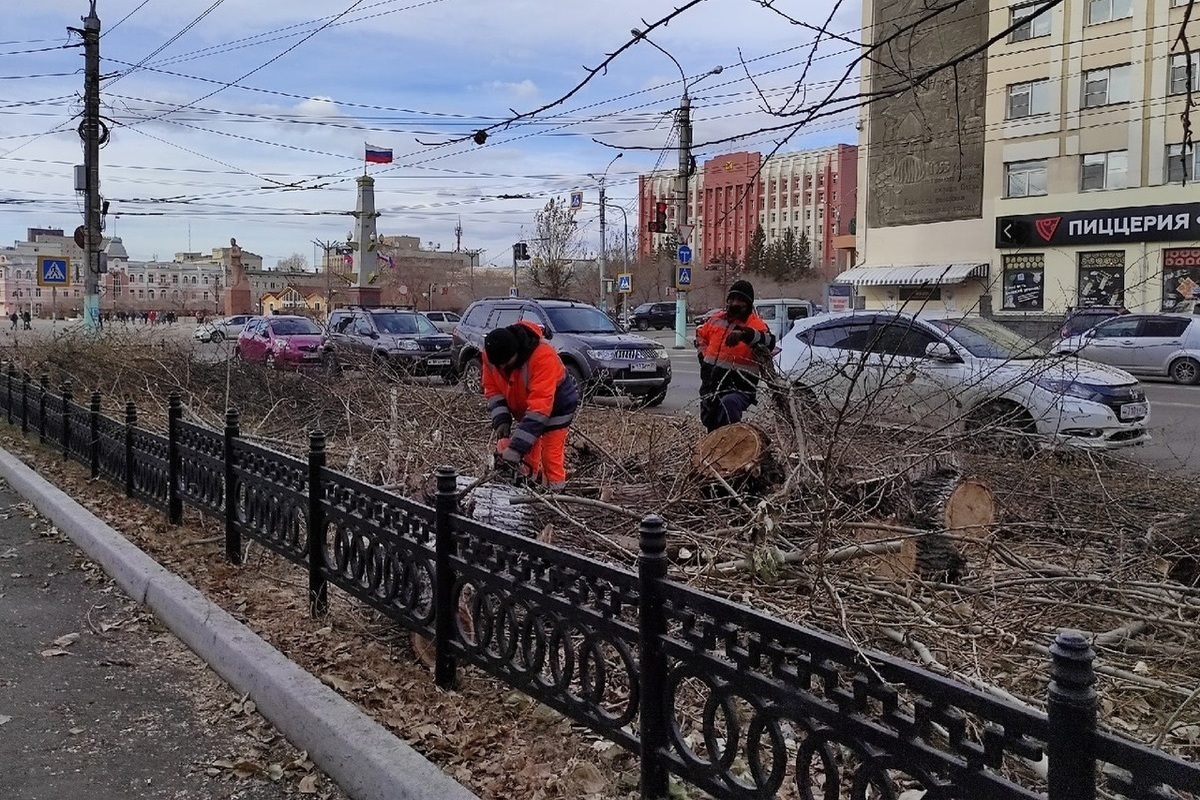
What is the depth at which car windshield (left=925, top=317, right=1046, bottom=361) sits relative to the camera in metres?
10.1

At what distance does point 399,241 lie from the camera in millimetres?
109750

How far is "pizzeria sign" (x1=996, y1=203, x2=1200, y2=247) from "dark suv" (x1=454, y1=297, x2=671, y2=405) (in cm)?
2445

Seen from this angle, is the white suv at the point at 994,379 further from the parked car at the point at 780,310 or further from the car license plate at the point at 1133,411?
the parked car at the point at 780,310

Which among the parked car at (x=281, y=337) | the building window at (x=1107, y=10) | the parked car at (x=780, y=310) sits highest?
the building window at (x=1107, y=10)

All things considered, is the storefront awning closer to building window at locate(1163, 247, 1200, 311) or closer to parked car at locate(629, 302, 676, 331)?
building window at locate(1163, 247, 1200, 311)

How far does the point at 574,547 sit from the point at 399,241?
10797 cm

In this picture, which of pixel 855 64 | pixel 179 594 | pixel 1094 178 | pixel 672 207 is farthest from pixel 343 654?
pixel 1094 178

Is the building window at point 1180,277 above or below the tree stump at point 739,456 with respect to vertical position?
above

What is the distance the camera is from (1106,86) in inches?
1364

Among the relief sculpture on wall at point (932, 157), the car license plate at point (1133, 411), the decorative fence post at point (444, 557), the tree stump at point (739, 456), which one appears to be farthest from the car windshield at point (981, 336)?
the relief sculpture on wall at point (932, 157)

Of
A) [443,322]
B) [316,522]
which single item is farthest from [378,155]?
[316,522]

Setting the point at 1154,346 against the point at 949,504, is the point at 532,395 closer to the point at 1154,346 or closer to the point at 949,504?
the point at 949,504

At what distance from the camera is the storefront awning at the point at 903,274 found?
3775 cm

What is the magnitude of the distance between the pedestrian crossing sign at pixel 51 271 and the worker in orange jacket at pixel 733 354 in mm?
16902
